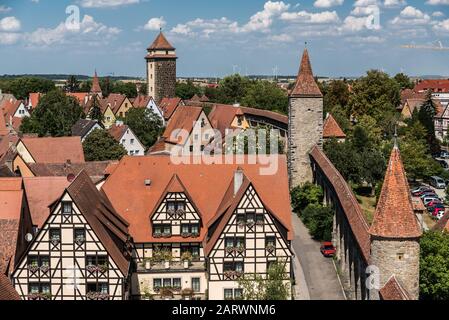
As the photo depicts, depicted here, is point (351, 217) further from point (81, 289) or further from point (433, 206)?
point (433, 206)

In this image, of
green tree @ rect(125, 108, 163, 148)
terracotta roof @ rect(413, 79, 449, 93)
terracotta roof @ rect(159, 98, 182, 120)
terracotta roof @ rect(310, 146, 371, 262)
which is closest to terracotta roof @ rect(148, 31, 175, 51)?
terracotta roof @ rect(159, 98, 182, 120)

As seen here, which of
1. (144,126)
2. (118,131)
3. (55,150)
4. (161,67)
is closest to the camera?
(55,150)

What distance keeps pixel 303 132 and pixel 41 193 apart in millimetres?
21795

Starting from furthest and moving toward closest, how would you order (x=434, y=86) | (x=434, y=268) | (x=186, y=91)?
(x=186, y=91), (x=434, y=86), (x=434, y=268)

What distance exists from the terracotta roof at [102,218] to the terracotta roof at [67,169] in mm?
14379

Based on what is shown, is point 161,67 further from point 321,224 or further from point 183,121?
point 321,224

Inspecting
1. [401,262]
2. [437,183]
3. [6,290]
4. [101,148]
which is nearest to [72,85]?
[101,148]

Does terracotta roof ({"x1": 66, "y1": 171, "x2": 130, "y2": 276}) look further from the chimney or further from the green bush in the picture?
the green bush

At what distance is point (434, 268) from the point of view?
27.7 metres

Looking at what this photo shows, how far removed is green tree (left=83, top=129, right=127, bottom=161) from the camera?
58.7 m

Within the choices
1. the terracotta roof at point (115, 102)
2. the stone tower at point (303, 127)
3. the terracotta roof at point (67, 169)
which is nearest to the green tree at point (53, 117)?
the terracotta roof at point (115, 102)

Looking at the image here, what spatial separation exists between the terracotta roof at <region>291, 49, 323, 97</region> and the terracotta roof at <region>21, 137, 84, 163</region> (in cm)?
1752

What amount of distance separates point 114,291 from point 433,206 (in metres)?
30.1
